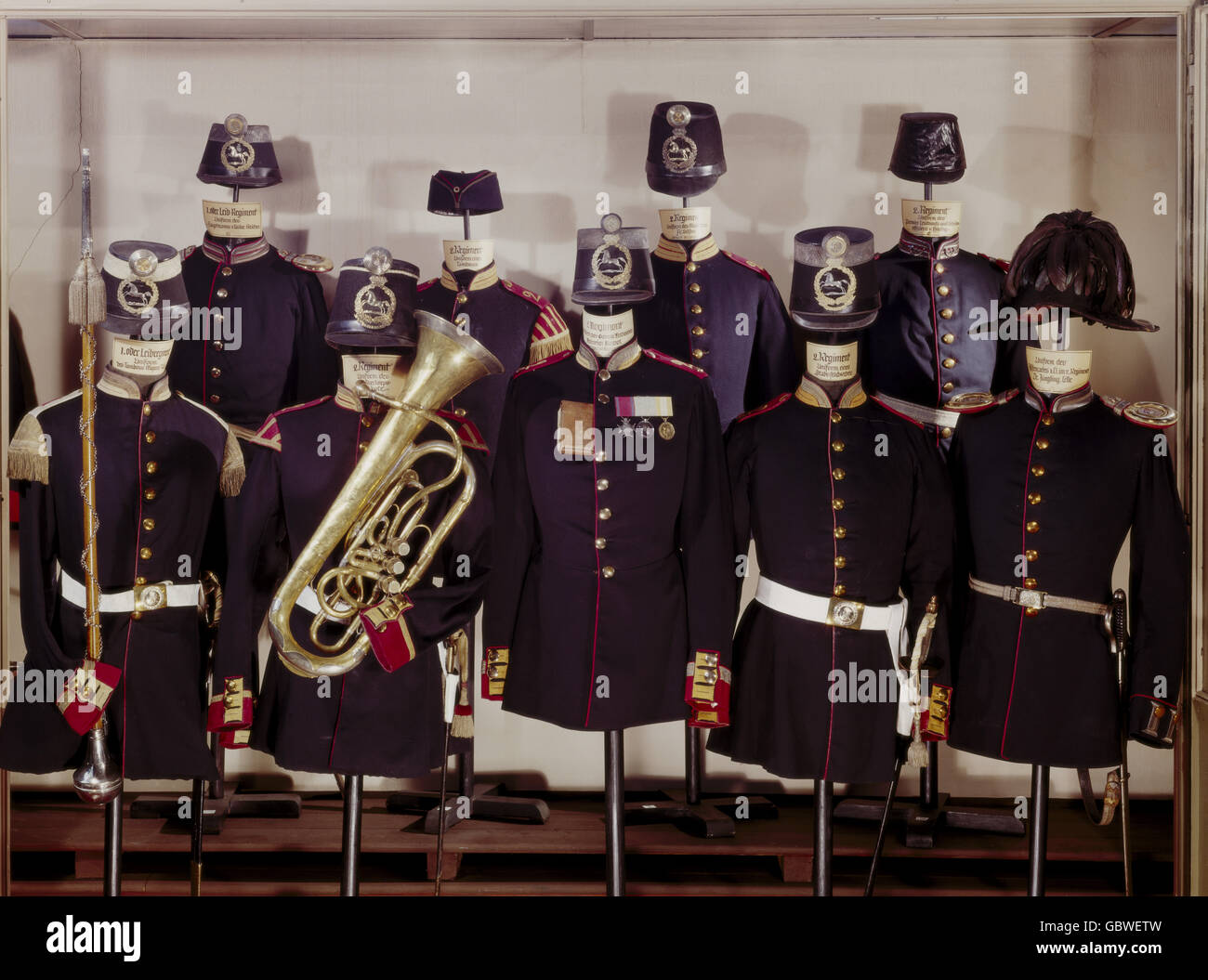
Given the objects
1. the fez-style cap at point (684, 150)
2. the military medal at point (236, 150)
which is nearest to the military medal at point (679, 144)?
the fez-style cap at point (684, 150)

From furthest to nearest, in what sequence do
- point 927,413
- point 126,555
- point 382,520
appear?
point 927,413, point 126,555, point 382,520

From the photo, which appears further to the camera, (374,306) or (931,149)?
(931,149)

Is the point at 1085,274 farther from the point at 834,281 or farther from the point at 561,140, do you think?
the point at 561,140

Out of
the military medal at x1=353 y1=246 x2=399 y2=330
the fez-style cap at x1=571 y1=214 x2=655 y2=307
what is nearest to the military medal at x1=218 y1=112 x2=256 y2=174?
the military medal at x1=353 y1=246 x2=399 y2=330

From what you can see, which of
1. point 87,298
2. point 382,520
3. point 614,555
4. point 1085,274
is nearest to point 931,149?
point 1085,274

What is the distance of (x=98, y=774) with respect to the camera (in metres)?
3.08

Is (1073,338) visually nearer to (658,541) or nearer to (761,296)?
(761,296)

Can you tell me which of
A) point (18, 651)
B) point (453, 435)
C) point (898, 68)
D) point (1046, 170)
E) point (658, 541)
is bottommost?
point (18, 651)

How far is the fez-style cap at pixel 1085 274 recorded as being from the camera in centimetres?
320

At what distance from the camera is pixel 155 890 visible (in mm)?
3445

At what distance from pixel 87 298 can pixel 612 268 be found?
4.42ft

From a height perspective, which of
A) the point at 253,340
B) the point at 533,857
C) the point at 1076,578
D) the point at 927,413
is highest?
the point at 253,340
